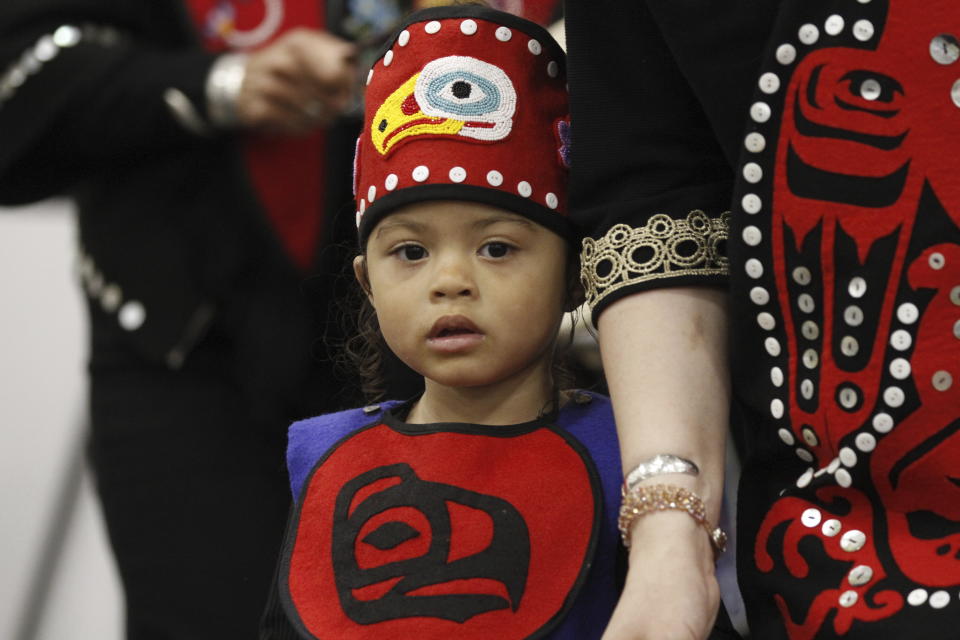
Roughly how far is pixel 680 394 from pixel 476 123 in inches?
11.4

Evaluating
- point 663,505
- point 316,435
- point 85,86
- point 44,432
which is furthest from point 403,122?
point 44,432

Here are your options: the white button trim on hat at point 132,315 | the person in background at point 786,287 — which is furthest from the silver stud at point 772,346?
the white button trim on hat at point 132,315

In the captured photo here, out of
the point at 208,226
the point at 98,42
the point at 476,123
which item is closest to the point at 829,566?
the point at 476,123

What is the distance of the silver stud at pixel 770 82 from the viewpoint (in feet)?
4.16

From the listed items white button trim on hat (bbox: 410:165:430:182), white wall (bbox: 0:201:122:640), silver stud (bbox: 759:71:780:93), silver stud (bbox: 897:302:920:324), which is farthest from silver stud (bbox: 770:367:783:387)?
white wall (bbox: 0:201:122:640)

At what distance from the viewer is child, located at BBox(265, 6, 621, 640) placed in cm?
133

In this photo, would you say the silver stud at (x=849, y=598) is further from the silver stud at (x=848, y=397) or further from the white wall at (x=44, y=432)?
the white wall at (x=44, y=432)

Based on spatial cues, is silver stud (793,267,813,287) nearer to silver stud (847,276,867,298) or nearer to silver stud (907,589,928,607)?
silver stud (847,276,867,298)

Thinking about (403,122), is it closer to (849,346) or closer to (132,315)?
(849,346)

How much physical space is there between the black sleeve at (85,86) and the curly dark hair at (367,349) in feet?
2.42

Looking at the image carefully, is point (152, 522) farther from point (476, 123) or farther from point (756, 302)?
point (756, 302)

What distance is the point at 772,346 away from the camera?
4.24 ft

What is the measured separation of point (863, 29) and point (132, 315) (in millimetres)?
1267

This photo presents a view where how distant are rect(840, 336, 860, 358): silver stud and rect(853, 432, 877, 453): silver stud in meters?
0.06
